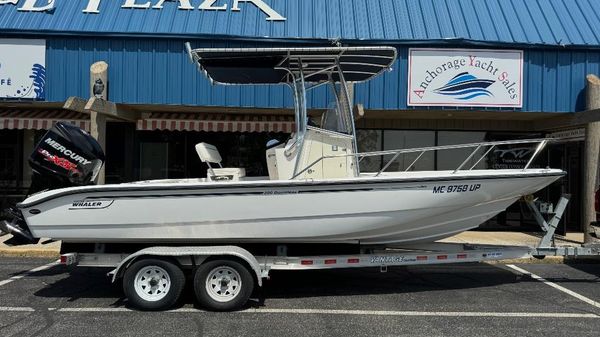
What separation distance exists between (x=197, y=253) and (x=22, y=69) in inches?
275

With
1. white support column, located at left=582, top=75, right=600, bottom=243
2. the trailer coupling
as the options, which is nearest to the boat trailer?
the trailer coupling

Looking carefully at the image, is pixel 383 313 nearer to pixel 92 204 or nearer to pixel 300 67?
pixel 300 67

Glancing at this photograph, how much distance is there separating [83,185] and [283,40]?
5.83 meters

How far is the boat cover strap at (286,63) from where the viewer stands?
607 cm

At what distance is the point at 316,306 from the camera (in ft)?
19.9

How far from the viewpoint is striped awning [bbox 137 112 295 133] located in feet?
36.8

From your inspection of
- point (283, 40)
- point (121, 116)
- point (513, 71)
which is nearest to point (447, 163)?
point (513, 71)

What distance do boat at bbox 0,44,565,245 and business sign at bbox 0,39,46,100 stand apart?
5.09 meters

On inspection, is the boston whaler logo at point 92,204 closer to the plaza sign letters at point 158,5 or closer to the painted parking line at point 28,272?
the painted parking line at point 28,272

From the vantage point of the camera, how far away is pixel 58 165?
604 cm

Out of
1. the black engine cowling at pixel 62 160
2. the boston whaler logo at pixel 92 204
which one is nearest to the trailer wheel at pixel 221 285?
the boston whaler logo at pixel 92 204

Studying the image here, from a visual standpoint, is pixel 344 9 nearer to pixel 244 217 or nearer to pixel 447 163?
pixel 447 163

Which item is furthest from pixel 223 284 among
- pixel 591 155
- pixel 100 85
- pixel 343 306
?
pixel 591 155

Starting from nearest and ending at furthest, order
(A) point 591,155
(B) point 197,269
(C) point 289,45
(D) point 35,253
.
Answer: (B) point 197,269
(D) point 35,253
(A) point 591,155
(C) point 289,45
